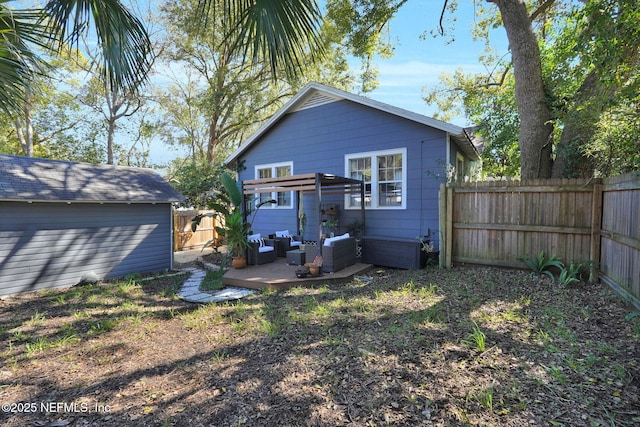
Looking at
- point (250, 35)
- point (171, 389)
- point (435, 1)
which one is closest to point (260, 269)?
point (171, 389)

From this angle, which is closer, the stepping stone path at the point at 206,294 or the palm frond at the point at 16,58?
the palm frond at the point at 16,58

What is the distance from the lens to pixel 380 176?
8375 mm

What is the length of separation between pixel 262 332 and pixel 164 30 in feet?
62.3

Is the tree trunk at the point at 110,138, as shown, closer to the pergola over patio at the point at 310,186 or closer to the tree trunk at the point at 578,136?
the pergola over patio at the point at 310,186

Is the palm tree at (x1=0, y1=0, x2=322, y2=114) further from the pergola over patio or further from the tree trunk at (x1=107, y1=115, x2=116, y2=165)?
the tree trunk at (x1=107, y1=115, x2=116, y2=165)

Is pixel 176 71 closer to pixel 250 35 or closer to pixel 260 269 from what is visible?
pixel 260 269

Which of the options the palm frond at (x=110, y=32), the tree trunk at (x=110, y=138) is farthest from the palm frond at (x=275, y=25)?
the tree trunk at (x=110, y=138)

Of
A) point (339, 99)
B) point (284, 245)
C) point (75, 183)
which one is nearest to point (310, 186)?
point (284, 245)

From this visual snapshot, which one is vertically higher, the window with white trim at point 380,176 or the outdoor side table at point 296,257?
the window with white trim at point 380,176

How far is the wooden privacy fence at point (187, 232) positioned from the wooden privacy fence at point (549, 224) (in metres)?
9.62

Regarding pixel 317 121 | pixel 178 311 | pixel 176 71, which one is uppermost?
pixel 176 71

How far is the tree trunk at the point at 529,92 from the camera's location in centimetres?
663

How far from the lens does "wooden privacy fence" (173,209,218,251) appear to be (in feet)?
41.8

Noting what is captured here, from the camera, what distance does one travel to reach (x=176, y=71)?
19203 millimetres
